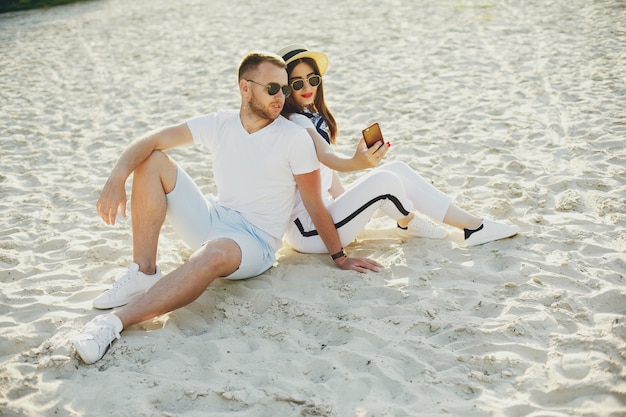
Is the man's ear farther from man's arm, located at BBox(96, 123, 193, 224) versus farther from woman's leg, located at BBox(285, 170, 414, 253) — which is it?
woman's leg, located at BBox(285, 170, 414, 253)

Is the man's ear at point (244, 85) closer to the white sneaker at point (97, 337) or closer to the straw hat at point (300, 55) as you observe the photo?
the straw hat at point (300, 55)

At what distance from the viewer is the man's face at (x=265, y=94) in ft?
11.2

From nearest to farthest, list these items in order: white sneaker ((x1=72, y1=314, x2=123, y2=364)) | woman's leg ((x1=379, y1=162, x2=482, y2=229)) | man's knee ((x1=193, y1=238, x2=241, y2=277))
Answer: white sneaker ((x1=72, y1=314, x2=123, y2=364)) < man's knee ((x1=193, y1=238, x2=241, y2=277)) < woman's leg ((x1=379, y1=162, x2=482, y2=229))

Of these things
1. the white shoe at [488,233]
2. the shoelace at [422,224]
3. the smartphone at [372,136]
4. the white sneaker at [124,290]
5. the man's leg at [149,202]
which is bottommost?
the white shoe at [488,233]

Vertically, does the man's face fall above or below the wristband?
above

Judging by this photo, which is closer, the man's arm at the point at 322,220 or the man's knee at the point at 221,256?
the man's knee at the point at 221,256

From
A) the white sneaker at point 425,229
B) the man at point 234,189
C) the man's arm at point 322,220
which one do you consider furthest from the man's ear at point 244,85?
the white sneaker at point 425,229

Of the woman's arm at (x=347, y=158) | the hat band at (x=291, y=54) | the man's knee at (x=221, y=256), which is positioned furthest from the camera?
the hat band at (x=291, y=54)

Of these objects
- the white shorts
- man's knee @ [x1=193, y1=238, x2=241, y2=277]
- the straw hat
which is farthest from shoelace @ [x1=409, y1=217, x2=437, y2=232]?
man's knee @ [x1=193, y1=238, x2=241, y2=277]

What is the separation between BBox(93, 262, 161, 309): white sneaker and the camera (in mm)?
3387

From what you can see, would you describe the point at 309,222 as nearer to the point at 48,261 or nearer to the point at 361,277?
the point at 361,277

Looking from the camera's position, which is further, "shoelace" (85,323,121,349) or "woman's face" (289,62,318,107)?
"woman's face" (289,62,318,107)

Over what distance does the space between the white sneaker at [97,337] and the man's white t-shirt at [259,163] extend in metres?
0.99

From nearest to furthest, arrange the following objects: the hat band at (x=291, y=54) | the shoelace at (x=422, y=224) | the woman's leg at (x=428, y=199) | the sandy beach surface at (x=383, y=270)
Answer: the sandy beach surface at (x=383, y=270)
the hat band at (x=291, y=54)
the woman's leg at (x=428, y=199)
the shoelace at (x=422, y=224)
